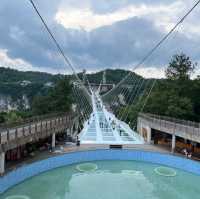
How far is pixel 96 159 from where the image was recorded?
22.8 meters

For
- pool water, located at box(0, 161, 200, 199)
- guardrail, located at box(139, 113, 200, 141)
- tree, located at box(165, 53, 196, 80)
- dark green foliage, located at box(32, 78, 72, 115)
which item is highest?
tree, located at box(165, 53, 196, 80)

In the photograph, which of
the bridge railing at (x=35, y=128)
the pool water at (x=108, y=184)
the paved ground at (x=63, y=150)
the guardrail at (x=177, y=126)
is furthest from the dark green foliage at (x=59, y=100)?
the pool water at (x=108, y=184)

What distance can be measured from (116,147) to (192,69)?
64.8ft

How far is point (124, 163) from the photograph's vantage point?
22.4 m

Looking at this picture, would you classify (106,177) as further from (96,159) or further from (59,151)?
(59,151)

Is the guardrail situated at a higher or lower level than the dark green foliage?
lower

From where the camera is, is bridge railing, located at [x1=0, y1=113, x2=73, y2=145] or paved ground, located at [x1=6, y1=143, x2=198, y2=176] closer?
bridge railing, located at [x1=0, y1=113, x2=73, y2=145]

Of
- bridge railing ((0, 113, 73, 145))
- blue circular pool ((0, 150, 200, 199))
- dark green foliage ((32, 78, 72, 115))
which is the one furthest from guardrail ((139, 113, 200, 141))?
dark green foliage ((32, 78, 72, 115))

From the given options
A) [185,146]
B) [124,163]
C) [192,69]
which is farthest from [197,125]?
[192,69]

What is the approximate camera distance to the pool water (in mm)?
15456

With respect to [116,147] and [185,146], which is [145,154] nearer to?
[116,147]

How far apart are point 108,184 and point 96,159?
217 inches

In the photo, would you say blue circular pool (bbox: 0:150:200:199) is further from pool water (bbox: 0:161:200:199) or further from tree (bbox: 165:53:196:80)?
tree (bbox: 165:53:196:80)

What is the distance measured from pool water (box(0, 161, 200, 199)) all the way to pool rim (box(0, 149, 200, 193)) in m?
0.44
